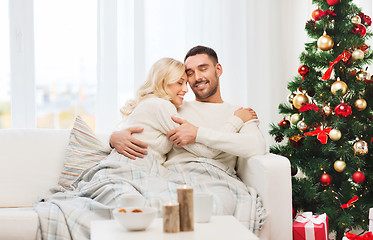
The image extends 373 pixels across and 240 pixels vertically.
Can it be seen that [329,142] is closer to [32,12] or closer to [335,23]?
[335,23]

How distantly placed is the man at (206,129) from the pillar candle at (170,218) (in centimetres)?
104

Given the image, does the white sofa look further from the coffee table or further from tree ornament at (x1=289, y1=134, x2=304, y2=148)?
the coffee table

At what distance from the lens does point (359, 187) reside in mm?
2980

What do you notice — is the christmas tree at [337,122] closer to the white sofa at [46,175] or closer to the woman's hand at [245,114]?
the woman's hand at [245,114]

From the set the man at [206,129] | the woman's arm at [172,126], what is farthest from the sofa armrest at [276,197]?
the woman's arm at [172,126]

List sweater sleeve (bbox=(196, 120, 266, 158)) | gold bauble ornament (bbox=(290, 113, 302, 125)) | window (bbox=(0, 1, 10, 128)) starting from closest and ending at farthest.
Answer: sweater sleeve (bbox=(196, 120, 266, 158)) < gold bauble ornament (bbox=(290, 113, 302, 125)) < window (bbox=(0, 1, 10, 128))

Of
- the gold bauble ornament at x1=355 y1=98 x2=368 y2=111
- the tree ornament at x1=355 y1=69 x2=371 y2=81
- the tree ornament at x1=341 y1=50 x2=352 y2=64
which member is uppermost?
the tree ornament at x1=341 y1=50 x2=352 y2=64

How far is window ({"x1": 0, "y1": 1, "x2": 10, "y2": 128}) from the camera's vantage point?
362 cm

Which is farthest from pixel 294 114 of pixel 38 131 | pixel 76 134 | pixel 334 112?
pixel 38 131

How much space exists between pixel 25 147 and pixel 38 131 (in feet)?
0.42

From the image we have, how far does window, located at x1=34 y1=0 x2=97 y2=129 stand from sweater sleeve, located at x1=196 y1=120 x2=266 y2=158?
1335mm

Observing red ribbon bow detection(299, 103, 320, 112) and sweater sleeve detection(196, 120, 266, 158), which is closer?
sweater sleeve detection(196, 120, 266, 158)

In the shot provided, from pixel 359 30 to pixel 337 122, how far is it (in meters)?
A: 0.55

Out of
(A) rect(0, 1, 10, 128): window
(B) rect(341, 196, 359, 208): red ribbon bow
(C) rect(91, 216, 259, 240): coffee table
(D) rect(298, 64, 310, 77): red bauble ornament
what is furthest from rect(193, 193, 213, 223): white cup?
(A) rect(0, 1, 10, 128): window
